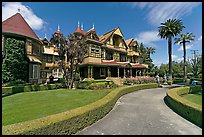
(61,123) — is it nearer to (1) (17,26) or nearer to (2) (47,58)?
(1) (17,26)

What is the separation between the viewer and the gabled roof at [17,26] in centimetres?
2152

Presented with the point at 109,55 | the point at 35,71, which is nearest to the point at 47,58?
the point at 35,71

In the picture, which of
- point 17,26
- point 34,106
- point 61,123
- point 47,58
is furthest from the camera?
point 47,58

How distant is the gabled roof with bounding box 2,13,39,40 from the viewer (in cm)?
2152

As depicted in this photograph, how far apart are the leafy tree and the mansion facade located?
89cm

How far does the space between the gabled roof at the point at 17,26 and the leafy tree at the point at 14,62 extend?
156 cm

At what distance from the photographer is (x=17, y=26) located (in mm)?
23188

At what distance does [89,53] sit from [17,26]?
13.5 metres

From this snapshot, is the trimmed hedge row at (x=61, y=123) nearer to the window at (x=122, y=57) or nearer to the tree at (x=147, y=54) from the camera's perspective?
the window at (x=122, y=57)

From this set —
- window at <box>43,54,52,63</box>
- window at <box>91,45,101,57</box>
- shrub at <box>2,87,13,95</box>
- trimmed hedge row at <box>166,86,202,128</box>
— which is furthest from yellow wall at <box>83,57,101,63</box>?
trimmed hedge row at <box>166,86,202,128</box>

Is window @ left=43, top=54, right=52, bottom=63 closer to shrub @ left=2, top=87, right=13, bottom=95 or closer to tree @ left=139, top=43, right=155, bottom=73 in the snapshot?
shrub @ left=2, top=87, right=13, bottom=95

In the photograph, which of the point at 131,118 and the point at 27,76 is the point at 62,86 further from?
the point at 131,118

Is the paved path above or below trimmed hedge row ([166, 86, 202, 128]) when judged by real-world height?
below

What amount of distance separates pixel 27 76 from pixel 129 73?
23.5 metres
